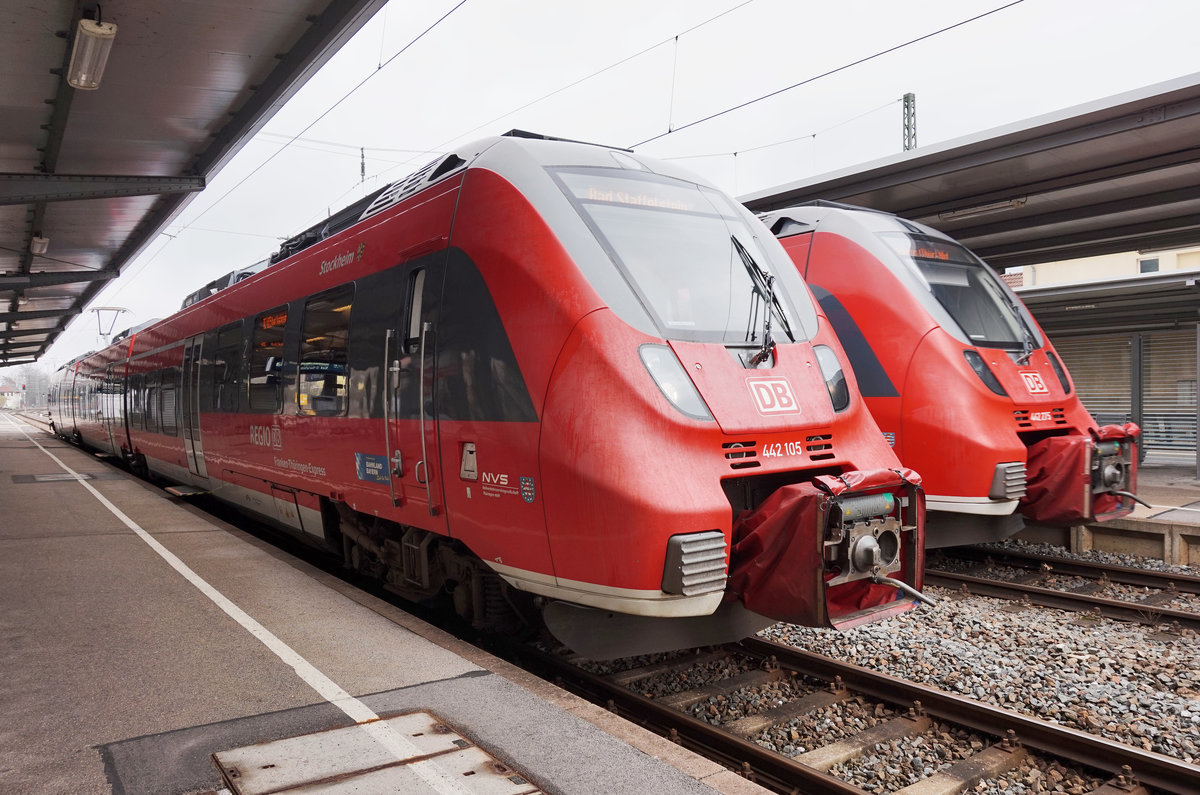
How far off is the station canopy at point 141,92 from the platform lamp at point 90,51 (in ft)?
0.05

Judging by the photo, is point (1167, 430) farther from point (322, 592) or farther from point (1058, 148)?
point (322, 592)

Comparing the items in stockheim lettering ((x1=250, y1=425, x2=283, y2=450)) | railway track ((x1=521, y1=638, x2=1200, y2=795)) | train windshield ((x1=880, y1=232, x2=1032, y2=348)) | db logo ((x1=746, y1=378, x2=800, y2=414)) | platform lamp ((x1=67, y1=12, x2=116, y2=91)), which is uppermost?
platform lamp ((x1=67, y1=12, x2=116, y2=91))

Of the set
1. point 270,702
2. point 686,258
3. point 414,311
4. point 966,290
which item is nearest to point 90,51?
point 414,311

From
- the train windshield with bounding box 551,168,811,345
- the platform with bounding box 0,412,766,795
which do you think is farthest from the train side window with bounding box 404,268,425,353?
the platform with bounding box 0,412,766,795

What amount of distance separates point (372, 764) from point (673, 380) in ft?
7.24

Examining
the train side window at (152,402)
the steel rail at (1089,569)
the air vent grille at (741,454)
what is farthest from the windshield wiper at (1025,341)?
the train side window at (152,402)

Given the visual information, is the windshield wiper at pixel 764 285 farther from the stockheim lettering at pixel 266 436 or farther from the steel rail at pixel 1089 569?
the steel rail at pixel 1089 569

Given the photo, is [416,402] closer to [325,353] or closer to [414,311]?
[414,311]

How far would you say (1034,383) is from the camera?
7.73 m

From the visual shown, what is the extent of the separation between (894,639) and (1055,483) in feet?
9.05

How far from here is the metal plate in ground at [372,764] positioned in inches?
117

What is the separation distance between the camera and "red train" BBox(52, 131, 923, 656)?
3896 millimetres

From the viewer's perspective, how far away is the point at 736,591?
414 centimetres

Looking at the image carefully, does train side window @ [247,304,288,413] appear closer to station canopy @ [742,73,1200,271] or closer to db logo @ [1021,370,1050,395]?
station canopy @ [742,73,1200,271]
